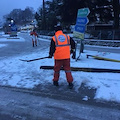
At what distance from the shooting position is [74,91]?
476 cm

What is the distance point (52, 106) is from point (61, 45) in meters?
1.73

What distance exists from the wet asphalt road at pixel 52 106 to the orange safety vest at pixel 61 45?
1.01 meters

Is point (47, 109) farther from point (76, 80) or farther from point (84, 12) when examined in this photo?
point (84, 12)

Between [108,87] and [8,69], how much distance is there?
4427mm

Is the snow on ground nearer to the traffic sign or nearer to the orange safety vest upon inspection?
the orange safety vest

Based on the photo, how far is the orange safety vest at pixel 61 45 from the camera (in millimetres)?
4711

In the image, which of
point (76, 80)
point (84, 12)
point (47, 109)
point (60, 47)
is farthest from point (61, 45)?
point (84, 12)

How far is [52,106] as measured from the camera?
3.92 meters

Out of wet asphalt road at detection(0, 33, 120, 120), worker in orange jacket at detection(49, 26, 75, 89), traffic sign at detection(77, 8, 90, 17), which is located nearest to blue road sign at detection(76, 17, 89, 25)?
traffic sign at detection(77, 8, 90, 17)

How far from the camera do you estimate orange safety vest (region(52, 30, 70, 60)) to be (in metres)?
4.71

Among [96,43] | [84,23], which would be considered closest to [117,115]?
[84,23]

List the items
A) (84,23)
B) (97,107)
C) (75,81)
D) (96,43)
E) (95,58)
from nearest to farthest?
(97,107)
(75,81)
(84,23)
(95,58)
(96,43)

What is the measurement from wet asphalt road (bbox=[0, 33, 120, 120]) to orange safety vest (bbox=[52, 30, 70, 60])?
1.01m

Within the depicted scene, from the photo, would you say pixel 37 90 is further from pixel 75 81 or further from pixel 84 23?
pixel 84 23
